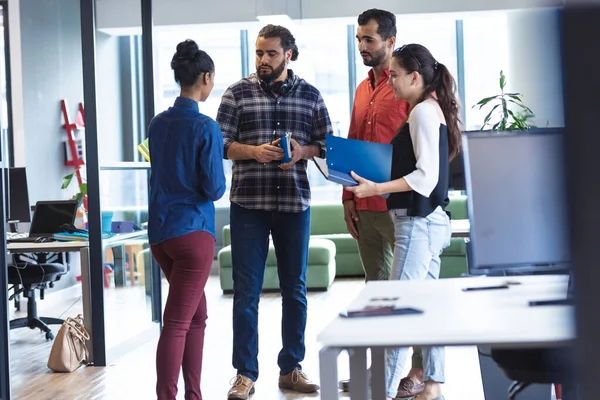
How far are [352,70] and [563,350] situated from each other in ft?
33.2

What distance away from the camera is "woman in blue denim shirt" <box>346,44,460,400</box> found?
274cm

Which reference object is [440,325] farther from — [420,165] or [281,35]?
[281,35]

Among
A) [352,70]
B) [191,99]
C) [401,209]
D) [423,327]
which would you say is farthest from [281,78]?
[352,70]

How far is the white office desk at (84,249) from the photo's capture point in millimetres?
4703

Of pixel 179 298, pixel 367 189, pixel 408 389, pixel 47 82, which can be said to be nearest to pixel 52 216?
pixel 47 82

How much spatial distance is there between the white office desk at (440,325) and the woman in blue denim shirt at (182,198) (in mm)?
1217

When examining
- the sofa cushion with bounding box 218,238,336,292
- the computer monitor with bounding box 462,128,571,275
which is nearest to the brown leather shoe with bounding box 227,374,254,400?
the computer monitor with bounding box 462,128,571,275

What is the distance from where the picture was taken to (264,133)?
3.66 m

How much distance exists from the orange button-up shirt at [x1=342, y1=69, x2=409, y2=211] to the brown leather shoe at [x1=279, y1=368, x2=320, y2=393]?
0.86 meters

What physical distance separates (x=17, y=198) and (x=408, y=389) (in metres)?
3.41

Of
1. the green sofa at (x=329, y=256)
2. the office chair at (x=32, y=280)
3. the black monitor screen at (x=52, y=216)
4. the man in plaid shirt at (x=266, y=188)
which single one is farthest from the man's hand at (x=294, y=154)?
the green sofa at (x=329, y=256)

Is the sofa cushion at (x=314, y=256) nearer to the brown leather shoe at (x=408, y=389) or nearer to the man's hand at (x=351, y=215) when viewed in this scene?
the man's hand at (x=351, y=215)

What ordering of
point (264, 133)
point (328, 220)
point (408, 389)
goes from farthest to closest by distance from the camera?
point (328, 220), point (264, 133), point (408, 389)

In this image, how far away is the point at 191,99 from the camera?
3.13 m
